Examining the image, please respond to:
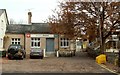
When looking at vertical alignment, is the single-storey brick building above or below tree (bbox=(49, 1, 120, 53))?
below

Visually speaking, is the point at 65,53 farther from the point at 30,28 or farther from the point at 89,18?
the point at 89,18

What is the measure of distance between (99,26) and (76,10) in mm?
3879

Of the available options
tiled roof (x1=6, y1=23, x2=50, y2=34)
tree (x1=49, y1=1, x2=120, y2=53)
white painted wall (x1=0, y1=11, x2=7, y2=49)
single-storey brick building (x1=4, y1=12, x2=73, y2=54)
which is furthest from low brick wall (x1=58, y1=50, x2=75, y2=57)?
white painted wall (x1=0, y1=11, x2=7, y2=49)

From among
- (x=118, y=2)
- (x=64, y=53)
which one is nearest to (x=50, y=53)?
(x=64, y=53)

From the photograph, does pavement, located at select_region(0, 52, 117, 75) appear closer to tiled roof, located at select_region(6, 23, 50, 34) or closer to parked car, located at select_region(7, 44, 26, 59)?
parked car, located at select_region(7, 44, 26, 59)

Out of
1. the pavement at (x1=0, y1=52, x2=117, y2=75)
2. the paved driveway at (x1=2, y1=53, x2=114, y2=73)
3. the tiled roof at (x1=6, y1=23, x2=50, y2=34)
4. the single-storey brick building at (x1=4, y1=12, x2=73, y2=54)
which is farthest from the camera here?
the tiled roof at (x1=6, y1=23, x2=50, y2=34)

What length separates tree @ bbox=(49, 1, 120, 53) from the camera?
3816cm

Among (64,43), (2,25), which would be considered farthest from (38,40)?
(2,25)

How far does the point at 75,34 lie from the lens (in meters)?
40.0

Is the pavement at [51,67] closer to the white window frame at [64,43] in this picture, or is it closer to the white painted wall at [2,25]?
the white painted wall at [2,25]

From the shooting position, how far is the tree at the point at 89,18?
125ft

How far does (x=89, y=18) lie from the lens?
128 ft

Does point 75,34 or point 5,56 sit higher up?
point 75,34

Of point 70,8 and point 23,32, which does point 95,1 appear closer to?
point 70,8
